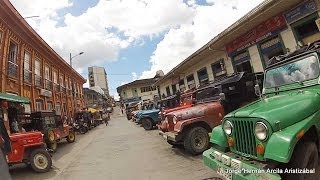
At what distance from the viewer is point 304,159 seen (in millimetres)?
4371

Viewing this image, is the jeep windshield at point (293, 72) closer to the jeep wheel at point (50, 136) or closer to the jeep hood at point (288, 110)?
the jeep hood at point (288, 110)

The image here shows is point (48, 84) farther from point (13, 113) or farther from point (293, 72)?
point (293, 72)

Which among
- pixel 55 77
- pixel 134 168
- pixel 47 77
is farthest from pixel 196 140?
pixel 55 77

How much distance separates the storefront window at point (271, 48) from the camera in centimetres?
1342

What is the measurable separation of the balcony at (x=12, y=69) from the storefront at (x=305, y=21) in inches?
553

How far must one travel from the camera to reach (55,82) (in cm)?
2966

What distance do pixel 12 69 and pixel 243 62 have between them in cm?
1240

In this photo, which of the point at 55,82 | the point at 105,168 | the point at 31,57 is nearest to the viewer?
the point at 105,168

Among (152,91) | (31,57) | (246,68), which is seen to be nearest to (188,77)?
(246,68)

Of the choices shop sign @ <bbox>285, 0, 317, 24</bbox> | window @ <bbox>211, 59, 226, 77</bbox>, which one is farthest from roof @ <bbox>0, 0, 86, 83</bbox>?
shop sign @ <bbox>285, 0, 317, 24</bbox>

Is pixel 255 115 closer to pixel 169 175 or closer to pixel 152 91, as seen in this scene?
pixel 169 175

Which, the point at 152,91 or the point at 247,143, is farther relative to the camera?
the point at 152,91

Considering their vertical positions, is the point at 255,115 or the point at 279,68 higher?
the point at 279,68

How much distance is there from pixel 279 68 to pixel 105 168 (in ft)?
19.2
